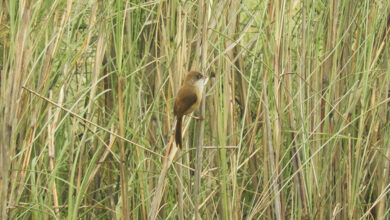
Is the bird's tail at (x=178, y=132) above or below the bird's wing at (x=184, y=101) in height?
below

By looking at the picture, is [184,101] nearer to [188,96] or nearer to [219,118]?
[188,96]

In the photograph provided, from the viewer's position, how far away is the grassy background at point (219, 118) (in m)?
1.96

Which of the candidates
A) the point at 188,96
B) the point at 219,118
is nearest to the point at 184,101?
the point at 188,96

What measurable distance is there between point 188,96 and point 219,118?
0.37 feet

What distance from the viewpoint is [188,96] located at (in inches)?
75.0

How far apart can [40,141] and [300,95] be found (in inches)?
31.1

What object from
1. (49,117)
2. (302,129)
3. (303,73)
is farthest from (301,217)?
(49,117)

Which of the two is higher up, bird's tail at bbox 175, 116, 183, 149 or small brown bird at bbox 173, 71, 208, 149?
small brown bird at bbox 173, 71, 208, 149

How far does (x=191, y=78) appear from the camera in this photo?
1954 millimetres

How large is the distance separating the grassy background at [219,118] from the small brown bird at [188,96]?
1.7 inches

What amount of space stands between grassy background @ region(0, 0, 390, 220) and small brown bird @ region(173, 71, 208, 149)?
0.04 metres

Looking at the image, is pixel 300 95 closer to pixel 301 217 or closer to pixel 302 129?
pixel 302 129

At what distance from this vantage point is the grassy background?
6.43ft

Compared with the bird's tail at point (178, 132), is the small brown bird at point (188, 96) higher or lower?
Answer: higher
